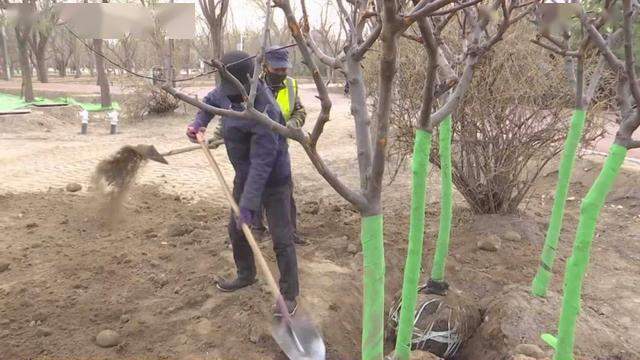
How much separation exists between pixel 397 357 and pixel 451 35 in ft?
11.0

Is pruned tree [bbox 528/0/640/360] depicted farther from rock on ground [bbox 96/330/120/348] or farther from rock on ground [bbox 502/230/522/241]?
rock on ground [bbox 502/230/522/241]

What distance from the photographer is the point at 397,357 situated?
258 centimetres

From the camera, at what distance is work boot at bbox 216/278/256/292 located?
356cm

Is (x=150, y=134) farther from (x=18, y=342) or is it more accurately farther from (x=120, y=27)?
(x=120, y=27)

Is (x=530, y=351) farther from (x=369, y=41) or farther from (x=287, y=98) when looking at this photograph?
(x=287, y=98)

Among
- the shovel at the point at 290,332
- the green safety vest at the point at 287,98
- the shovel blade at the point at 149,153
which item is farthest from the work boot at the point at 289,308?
the green safety vest at the point at 287,98

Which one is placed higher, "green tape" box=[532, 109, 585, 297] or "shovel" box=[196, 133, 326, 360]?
"green tape" box=[532, 109, 585, 297]

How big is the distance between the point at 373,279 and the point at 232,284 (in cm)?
177

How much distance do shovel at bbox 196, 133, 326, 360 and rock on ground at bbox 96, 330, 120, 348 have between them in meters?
0.90

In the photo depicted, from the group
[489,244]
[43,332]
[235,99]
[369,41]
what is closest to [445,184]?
[235,99]

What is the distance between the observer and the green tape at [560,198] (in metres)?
3.15

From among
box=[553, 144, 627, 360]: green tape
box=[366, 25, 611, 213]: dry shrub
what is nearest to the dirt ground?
box=[366, 25, 611, 213]: dry shrub

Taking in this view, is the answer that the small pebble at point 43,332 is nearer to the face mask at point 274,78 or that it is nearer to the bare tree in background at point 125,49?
the bare tree in background at point 125,49

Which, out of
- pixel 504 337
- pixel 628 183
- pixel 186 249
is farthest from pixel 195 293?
pixel 628 183
